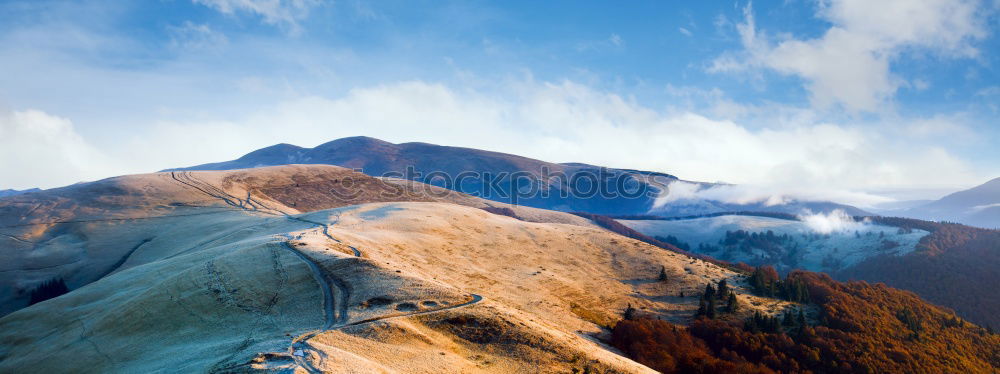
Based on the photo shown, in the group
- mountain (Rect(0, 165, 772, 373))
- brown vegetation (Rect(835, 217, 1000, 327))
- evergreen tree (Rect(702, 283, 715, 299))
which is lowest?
brown vegetation (Rect(835, 217, 1000, 327))

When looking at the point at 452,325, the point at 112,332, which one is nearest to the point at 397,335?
the point at 452,325

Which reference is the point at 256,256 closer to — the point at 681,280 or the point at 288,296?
the point at 288,296

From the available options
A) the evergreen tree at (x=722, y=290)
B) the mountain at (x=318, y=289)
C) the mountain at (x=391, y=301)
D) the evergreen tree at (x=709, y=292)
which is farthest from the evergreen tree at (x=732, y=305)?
the mountain at (x=318, y=289)

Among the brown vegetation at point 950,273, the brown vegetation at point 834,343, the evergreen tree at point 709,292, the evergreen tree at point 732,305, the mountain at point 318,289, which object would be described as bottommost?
the brown vegetation at point 950,273

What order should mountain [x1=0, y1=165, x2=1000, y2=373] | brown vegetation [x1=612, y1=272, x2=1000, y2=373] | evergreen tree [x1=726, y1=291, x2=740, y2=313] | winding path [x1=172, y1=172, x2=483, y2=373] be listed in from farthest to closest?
evergreen tree [x1=726, y1=291, x2=740, y2=313] < brown vegetation [x1=612, y1=272, x2=1000, y2=373] < mountain [x1=0, y1=165, x2=1000, y2=373] < winding path [x1=172, y1=172, x2=483, y2=373]

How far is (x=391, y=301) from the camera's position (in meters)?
28.8

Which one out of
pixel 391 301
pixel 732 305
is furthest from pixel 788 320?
pixel 391 301

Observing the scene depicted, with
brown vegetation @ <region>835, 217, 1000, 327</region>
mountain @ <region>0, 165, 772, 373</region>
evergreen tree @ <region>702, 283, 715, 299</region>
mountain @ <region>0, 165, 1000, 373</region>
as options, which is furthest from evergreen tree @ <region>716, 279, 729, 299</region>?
brown vegetation @ <region>835, 217, 1000, 327</region>

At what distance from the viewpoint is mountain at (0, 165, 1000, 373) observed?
24406mm

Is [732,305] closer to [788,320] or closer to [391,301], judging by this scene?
[788,320]

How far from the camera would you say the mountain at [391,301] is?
961 inches

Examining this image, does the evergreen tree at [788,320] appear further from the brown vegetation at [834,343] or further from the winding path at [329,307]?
the winding path at [329,307]

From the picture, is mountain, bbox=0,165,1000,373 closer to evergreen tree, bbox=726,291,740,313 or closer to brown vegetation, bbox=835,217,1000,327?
evergreen tree, bbox=726,291,740,313

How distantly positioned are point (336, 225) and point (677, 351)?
45.0m
